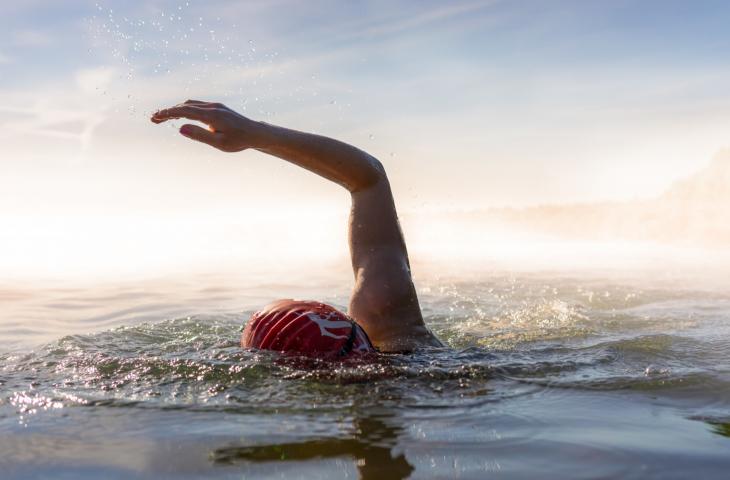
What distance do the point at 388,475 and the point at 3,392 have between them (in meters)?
2.24

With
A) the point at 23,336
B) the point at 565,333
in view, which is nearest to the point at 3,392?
the point at 23,336

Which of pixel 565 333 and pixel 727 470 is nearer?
pixel 727 470

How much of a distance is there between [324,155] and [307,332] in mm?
1194

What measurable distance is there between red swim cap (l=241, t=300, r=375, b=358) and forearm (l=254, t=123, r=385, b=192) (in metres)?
0.92

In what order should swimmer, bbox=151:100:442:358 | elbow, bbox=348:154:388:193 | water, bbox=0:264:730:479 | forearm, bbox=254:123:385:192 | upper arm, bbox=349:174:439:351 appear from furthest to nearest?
elbow, bbox=348:154:388:193
upper arm, bbox=349:174:439:351
forearm, bbox=254:123:385:192
swimmer, bbox=151:100:442:358
water, bbox=0:264:730:479

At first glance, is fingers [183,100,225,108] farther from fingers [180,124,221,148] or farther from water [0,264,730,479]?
water [0,264,730,479]

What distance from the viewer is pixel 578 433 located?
2918 millimetres

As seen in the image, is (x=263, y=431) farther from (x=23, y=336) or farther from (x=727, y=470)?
(x=23, y=336)

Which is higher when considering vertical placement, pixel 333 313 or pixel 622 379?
pixel 333 313

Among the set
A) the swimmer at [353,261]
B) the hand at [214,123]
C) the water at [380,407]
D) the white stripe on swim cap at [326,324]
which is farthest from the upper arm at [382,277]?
the hand at [214,123]

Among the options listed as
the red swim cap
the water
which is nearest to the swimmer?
the red swim cap

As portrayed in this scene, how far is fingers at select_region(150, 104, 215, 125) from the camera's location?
13.4 ft

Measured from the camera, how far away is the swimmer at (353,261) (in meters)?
4.08

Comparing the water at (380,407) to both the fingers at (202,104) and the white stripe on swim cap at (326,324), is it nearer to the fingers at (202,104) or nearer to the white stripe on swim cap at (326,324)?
the white stripe on swim cap at (326,324)
